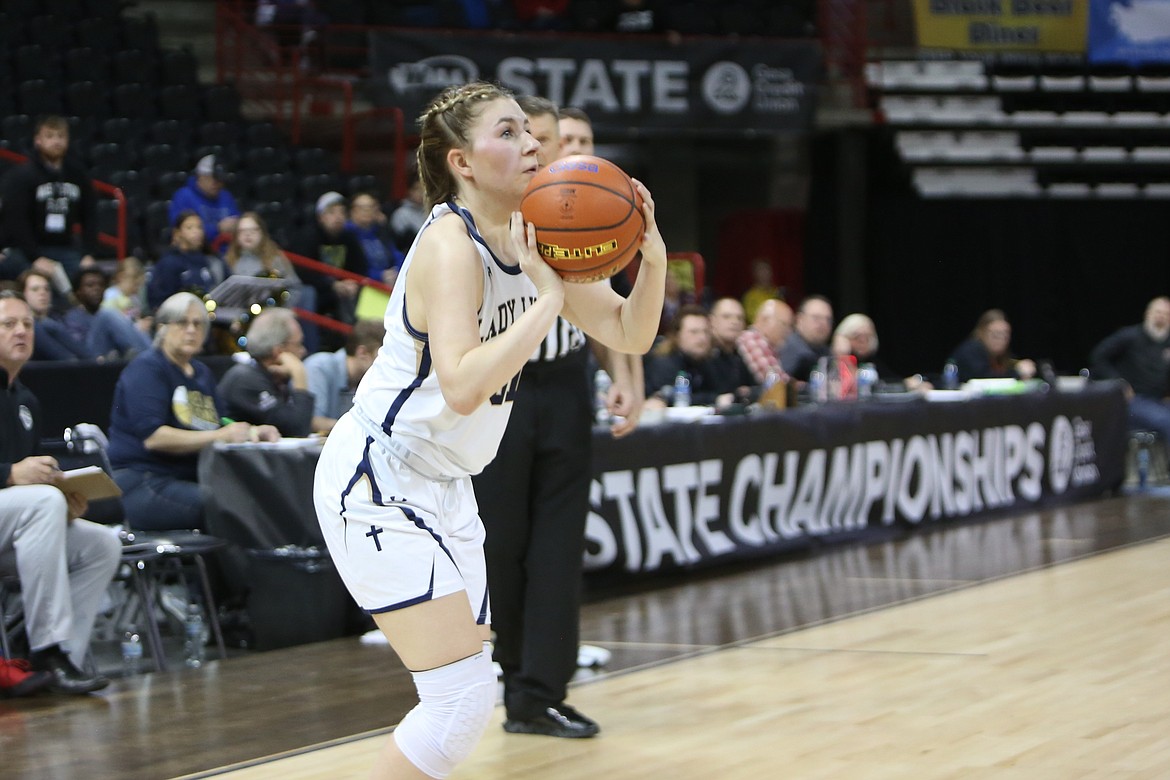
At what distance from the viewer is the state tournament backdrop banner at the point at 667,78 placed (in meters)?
14.6

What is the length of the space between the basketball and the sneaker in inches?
120

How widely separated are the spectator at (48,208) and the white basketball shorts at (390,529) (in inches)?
285

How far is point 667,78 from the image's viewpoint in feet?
49.0

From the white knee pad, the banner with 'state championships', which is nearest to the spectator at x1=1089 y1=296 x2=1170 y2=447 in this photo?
the banner with 'state championships'

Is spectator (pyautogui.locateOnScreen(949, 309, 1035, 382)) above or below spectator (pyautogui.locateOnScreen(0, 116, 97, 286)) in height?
below

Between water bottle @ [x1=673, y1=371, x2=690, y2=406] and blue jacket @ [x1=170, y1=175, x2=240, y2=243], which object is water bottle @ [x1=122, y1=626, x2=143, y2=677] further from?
blue jacket @ [x1=170, y1=175, x2=240, y2=243]

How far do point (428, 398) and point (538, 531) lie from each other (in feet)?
5.27

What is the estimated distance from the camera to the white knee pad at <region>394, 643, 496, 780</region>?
284 cm

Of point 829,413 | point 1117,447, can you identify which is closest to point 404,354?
point 829,413

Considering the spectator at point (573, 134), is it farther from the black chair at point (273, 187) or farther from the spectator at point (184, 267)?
the black chair at point (273, 187)

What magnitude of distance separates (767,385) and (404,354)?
6.01 meters

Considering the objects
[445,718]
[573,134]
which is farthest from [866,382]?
[445,718]

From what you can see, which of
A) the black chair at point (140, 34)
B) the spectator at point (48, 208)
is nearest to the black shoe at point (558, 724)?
the spectator at point (48, 208)

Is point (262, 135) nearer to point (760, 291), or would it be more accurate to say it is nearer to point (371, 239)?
point (371, 239)
